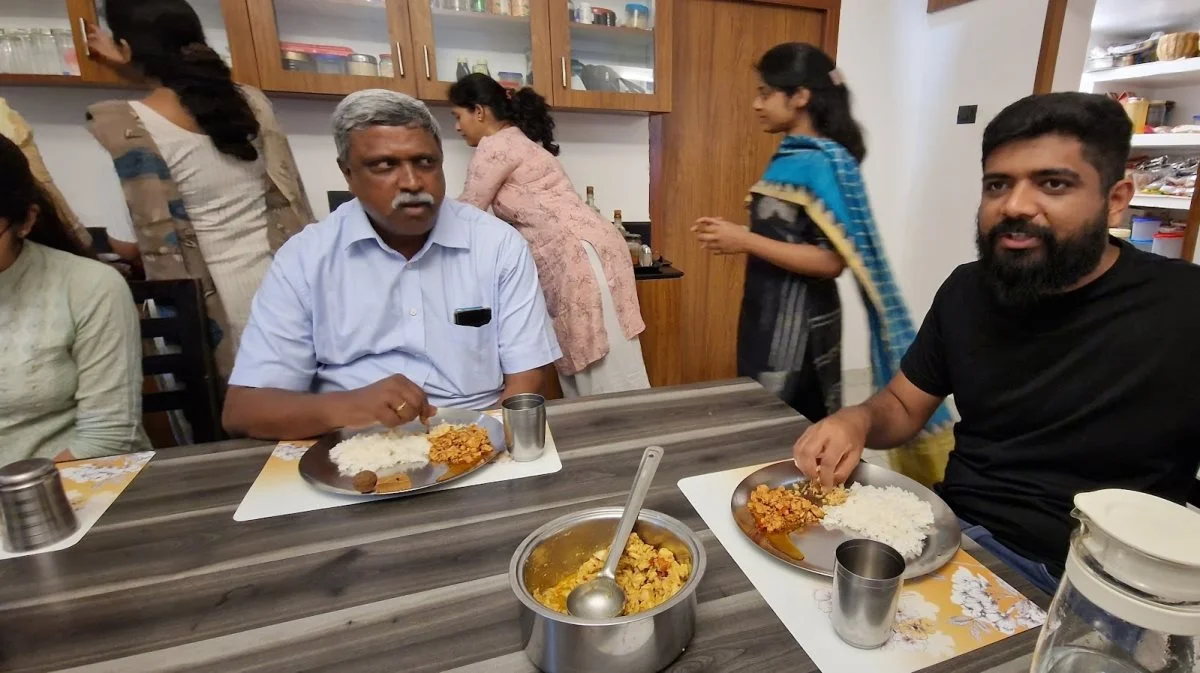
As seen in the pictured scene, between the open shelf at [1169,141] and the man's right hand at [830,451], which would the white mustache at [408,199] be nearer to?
the man's right hand at [830,451]

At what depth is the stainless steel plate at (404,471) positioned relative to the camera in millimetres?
918

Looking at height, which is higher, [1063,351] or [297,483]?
[1063,351]

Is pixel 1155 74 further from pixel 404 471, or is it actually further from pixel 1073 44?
pixel 404 471

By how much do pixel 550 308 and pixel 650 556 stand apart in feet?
5.57

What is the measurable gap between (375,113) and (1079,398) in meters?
1.46

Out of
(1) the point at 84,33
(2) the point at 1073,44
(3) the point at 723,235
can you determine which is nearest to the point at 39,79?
(1) the point at 84,33

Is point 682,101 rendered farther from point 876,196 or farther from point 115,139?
point 115,139

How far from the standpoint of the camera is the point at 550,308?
2350 millimetres

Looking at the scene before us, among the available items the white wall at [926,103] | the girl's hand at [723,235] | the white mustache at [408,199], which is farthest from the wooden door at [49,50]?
the white wall at [926,103]

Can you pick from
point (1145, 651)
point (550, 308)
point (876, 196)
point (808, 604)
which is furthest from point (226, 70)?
point (876, 196)

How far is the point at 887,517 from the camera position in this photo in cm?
82

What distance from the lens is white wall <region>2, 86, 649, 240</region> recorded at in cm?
230

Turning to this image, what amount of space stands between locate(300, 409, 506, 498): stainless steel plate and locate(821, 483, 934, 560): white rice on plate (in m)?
0.56

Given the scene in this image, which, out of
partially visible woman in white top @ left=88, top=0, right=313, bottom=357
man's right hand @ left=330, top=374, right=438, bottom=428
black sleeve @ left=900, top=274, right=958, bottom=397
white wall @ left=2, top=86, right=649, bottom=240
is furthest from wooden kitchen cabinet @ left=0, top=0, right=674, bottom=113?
black sleeve @ left=900, top=274, right=958, bottom=397
